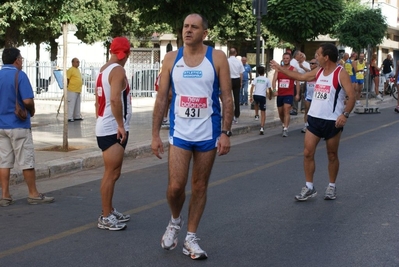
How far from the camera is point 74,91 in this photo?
19266mm

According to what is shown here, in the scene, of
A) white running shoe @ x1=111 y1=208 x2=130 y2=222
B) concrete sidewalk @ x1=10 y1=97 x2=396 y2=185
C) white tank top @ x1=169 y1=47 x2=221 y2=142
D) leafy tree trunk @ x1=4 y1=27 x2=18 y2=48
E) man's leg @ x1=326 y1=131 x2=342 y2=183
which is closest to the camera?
white tank top @ x1=169 y1=47 x2=221 y2=142

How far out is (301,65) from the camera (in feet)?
57.2

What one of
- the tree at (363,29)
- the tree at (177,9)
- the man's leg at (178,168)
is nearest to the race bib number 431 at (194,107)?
the man's leg at (178,168)

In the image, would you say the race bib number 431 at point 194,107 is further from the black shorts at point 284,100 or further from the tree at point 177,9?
the black shorts at point 284,100

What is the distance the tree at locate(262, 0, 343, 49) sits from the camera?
81.1ft

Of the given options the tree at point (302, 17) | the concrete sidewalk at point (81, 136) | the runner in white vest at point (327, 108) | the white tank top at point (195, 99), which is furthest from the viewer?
the tree at point (302, 17)

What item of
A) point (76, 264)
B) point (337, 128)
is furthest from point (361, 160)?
point (76, 264)

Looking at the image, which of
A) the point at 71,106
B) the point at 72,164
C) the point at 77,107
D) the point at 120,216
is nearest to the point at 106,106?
the point at 120,216

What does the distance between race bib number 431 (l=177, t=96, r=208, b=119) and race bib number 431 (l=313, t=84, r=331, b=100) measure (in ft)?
10.6

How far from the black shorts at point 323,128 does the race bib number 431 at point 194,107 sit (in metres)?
3.17

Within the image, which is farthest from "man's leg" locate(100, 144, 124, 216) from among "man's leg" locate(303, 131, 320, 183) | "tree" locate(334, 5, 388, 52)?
"tree" locate(334, 5, 388, 52)

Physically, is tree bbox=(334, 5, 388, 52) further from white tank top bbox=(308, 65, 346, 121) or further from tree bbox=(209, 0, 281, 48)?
white tank top bbox=(308, 65, 346, 121)

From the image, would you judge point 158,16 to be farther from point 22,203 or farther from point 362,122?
point 22,203

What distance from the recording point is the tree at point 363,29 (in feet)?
95.9
